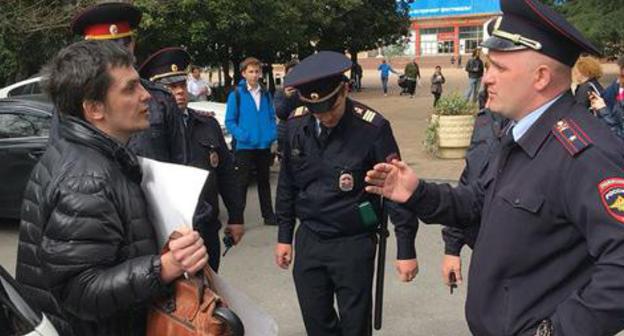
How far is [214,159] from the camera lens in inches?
169

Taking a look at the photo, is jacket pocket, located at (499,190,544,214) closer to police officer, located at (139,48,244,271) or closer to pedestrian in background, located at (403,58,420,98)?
police officer, located at (139,48,244,271)

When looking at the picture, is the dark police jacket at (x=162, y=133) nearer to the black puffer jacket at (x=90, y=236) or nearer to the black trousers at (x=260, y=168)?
the black puffer jacket at (x=90, y=236)

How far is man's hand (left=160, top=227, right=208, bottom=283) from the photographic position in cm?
191

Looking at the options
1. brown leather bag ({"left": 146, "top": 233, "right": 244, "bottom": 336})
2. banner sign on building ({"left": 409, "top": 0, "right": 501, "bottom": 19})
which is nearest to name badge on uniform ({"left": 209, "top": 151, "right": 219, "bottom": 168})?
brown leather bag ({"left": 146, "top": 233, "right": 244, "bottom": 336})

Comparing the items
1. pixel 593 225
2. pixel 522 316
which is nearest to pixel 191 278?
pixel 522 316

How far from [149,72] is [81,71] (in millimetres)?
2323

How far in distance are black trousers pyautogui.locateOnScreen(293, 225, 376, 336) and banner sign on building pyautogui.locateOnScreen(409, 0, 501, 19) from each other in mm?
78173

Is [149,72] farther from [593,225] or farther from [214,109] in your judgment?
[214,109]

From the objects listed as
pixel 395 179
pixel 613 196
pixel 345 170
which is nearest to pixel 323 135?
pixel 345 170

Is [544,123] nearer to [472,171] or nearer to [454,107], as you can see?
[472,171]

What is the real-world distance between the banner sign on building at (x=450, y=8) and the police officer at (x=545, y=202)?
79.3 m

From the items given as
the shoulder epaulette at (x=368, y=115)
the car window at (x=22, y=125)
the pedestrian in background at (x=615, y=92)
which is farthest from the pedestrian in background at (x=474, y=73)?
the shoulder epaulette at (x=368, y=115)

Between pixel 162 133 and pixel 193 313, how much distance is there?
1836 mm

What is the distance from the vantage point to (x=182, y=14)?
2011cm
